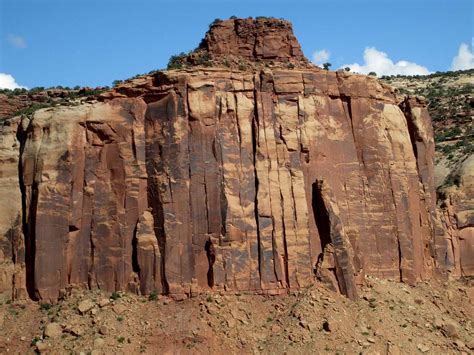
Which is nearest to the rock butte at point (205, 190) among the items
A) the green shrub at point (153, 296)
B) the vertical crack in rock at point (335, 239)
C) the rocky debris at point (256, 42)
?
the vertical crack in rock at point (335, 239)

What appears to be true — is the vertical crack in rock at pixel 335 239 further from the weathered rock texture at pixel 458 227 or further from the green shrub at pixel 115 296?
the green shrub at pixel 115 296

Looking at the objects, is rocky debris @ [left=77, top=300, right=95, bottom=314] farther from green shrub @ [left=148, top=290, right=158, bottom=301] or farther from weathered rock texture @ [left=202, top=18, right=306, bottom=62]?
weathered rock texture @ [left=202, top=18, right=306, bottom=62]


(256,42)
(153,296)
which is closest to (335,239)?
(153,296)

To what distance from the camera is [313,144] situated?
3156cm

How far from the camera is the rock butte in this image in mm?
29375

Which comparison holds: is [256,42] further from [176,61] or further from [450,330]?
[450,330]

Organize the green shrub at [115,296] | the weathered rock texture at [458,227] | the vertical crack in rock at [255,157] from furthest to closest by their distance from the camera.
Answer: the weathered rock texture at [458,227] → the vertical crack in rock at [255,157] → the green shrub at [115,296]

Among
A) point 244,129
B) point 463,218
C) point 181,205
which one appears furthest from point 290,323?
point 463,218

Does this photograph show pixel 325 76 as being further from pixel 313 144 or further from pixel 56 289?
pixel 56 289

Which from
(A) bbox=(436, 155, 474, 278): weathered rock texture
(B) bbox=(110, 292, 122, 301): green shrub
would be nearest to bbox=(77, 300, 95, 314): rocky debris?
(B) bbox=(110, 292, 122, 301): green shrub

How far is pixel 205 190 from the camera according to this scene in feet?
98.0

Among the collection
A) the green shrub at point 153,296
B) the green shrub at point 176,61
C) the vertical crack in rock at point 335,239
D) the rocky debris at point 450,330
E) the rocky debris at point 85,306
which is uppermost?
the green shrub at point 176,61

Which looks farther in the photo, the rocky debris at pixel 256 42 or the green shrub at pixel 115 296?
the rocky debris at pixel 256 42

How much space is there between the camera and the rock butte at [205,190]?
1156 inches
